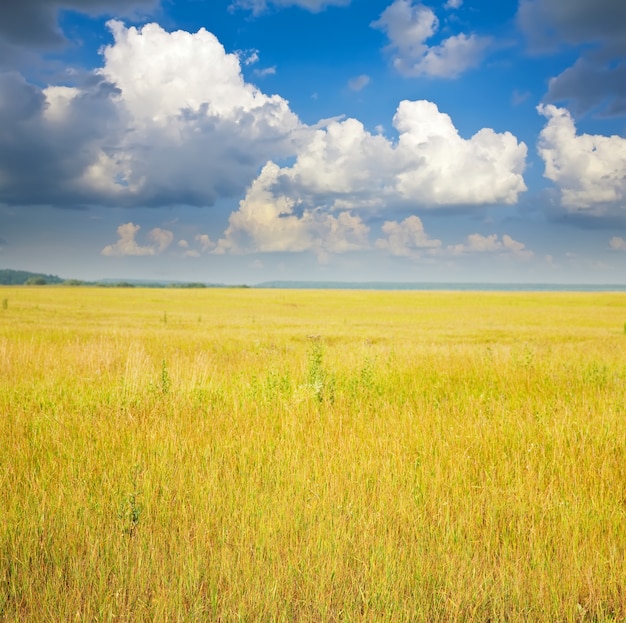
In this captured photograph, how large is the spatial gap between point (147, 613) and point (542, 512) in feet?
10.8

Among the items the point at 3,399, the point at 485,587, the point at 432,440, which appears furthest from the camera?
the point at 3,399

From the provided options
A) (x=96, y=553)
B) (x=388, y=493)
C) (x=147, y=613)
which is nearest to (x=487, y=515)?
(x=388, y=493)

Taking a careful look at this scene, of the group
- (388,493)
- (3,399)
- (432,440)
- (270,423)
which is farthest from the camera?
(3,399)

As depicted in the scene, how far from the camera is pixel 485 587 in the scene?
3291 millimetres

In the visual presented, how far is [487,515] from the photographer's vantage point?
423 cm

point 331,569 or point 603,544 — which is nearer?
point 331,569

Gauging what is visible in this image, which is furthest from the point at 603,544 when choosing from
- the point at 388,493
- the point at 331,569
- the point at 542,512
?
the point at 331,569

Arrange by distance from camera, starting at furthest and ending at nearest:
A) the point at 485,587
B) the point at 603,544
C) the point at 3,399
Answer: the point at 3,399 → the point at 603,544 → the point at 485,587

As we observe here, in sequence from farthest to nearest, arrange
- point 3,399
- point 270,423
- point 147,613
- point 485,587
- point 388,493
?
point 3,399
point 270,423
point 388,493
point 485,587
point 147,613

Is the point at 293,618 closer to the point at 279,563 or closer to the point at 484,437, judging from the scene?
the point at 279,563

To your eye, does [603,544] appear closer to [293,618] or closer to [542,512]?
[542,512]

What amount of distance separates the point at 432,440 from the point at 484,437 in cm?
73

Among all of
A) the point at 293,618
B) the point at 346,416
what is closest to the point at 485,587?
the point at 293,618

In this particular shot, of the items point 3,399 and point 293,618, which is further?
point 3,399
